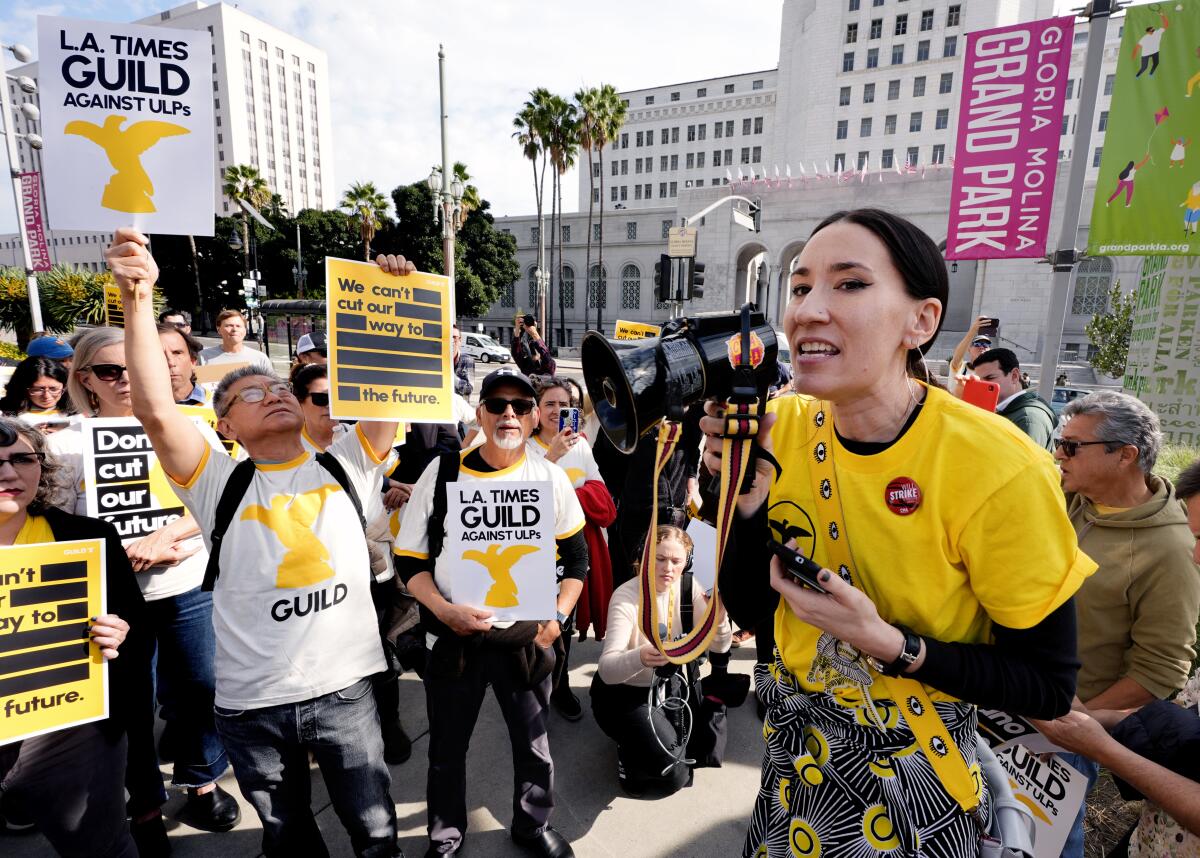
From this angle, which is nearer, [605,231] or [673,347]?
[673,347]

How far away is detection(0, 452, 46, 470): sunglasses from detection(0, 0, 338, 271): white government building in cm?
7671

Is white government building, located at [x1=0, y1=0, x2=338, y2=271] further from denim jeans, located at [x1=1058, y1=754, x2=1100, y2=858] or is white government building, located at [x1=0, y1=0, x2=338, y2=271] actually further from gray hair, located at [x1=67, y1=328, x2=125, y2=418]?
denim jeans, located at [x1=1058, y1=754, x2=1100, y2=858]

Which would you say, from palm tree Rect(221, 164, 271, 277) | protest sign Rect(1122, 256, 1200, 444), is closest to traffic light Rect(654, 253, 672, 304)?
protest sign Rect(1122, 256, 1200, 444)

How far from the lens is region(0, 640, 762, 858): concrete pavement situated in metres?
2.68

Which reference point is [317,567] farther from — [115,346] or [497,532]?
[115,346]

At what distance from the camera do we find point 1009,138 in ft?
18.0

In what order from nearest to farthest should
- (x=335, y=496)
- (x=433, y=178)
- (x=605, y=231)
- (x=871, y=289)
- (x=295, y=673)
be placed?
(x=871, y=289) < (x=295, y=673) < (x=335, y=496) < (x=433, y=178) < (x=605, y=231)

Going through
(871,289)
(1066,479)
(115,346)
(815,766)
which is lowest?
(815,766)

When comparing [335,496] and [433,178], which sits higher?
[433,178]

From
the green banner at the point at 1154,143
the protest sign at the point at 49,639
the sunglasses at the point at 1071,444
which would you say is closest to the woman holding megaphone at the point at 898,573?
the sunglasses at the point at 1071,444

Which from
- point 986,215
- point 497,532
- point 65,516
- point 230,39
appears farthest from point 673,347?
point 230,39

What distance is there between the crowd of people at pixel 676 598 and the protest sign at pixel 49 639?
131 millimetres

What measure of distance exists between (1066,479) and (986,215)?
4.51 metres

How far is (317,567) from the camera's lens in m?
2.16
